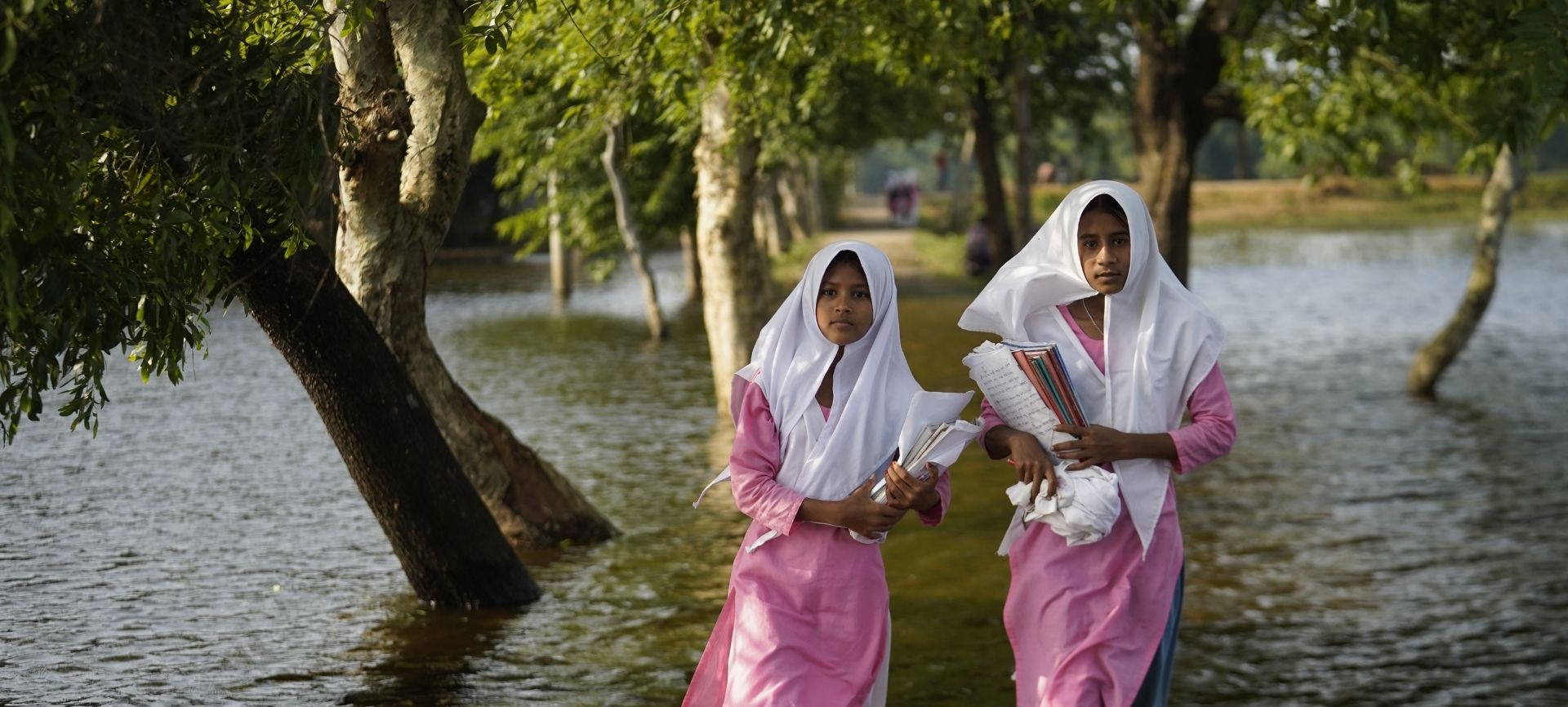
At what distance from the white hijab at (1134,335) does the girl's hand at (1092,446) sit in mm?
80

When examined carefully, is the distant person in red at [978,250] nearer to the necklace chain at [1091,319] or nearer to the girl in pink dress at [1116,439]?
the necklace chain at [1091,319]

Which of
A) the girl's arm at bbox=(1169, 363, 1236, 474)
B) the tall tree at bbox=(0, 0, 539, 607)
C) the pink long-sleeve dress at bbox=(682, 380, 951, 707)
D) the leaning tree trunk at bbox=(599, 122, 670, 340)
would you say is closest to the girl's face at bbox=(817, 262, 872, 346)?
the pink long-sleeve dress at bbox=(682, 380, 951, 707)

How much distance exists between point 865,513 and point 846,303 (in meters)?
0.53

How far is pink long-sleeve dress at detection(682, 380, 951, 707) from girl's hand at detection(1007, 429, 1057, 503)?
20 centimetres

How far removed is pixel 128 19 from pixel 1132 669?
121 inches

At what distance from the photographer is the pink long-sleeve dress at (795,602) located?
4.48m

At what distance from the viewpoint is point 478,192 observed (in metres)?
46.1

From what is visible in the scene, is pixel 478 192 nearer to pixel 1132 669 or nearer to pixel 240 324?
pixel 240 324

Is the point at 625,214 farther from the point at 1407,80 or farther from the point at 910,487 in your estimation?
the point at 910,487

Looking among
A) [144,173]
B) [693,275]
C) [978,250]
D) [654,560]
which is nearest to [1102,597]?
[144,173]

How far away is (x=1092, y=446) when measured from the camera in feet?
14.8

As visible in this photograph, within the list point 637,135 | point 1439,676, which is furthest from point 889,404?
point 637,135

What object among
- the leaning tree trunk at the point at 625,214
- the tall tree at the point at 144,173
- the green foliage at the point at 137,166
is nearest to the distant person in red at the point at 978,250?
the leaning tree trunk at the point at 625,214

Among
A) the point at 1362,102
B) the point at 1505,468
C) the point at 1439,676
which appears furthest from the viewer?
the point at 1362,102
